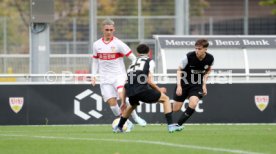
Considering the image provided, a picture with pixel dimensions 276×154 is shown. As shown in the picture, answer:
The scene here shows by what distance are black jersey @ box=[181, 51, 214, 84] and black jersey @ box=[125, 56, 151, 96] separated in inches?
47.4

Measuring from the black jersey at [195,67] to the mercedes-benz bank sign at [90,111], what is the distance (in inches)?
167

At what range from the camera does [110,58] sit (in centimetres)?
1825

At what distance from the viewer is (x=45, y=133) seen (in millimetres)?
17453

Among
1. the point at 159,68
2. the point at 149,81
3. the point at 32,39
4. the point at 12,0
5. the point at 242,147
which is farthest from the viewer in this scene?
the point at 12,0

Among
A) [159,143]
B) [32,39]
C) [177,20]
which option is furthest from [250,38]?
[159,143]

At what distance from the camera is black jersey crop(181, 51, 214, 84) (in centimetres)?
→ 1766

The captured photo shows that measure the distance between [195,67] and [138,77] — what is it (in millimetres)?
1500

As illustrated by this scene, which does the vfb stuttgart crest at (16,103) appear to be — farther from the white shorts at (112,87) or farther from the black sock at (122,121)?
the black sock at (122,121)

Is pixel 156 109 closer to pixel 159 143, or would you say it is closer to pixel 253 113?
pixel 253 113

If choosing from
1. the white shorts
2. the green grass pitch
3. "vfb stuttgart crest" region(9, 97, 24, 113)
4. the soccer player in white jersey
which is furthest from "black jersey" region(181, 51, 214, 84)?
"vfb stuttgart crest" region(9, 97, 24, 113)

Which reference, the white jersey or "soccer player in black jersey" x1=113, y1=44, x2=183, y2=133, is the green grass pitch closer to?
"soccer player in black jersey" x1=113, y1=44, x2=183, y2=133

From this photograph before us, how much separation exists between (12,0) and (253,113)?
22.7 metres

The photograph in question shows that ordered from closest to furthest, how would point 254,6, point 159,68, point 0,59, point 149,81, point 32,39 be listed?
point 149,81 < point 32,39 < point 159,68 < point 0,59 < point 254,6

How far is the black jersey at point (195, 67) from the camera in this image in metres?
17.7
